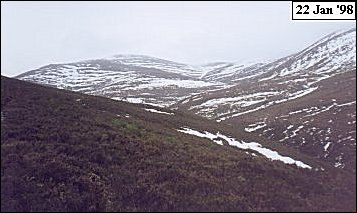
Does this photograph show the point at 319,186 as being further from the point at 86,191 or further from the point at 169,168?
the point at 86,191

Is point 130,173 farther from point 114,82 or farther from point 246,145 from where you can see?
point 114,82

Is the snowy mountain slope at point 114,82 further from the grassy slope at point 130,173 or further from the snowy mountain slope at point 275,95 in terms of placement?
the grassy slope at point 130,173

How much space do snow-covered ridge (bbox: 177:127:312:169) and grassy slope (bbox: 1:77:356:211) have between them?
152 centimetres

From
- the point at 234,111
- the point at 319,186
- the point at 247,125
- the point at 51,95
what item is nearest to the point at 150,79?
the point at 234,111

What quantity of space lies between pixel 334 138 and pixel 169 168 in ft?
47.5

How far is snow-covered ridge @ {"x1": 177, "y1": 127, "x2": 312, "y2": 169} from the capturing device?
21.6 metres

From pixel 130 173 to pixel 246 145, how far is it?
1017 centimetres

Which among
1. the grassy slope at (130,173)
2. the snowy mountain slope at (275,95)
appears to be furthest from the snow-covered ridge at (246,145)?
the snowy mountain slope at (275,95)

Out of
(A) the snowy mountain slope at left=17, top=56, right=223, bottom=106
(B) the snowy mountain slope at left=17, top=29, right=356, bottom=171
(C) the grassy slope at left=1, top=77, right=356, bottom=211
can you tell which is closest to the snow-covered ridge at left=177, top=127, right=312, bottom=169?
(C) the grassy slope at left=1, top=77, right=356, bottom=211

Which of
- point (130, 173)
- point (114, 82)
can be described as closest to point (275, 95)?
point (130, 173)

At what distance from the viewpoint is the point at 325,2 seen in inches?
1387

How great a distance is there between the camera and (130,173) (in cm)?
1750

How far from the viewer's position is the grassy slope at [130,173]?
1538 cm

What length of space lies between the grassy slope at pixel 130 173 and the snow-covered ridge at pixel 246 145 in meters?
1.52
